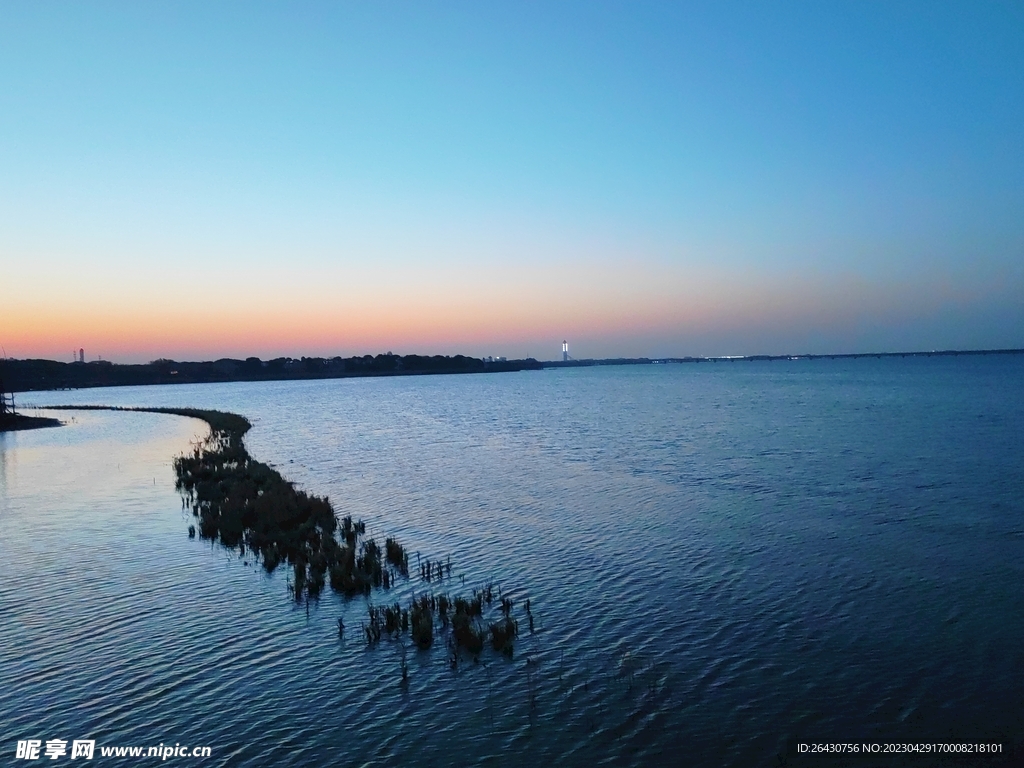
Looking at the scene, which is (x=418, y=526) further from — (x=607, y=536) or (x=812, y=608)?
(x=812, y=608)

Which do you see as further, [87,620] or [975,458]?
[975,458]

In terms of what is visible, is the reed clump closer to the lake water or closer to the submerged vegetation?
the submerged vegetation

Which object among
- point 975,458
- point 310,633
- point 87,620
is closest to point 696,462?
point 975,458

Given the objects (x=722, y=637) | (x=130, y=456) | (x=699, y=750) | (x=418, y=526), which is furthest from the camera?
(x=130, y=456)

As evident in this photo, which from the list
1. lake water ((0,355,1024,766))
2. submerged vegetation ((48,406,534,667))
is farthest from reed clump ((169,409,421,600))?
lake water ((0,355,1024,766))

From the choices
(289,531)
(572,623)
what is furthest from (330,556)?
(572,623)

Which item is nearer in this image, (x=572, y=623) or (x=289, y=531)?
(x=572, y=623)

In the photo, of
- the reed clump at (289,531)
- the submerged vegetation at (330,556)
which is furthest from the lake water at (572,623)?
the reed clump at (289,531)

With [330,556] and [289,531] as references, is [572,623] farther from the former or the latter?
[289,531]
